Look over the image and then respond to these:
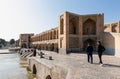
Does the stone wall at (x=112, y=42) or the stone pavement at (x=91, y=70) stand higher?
the stone wall at (x=112, y=42)

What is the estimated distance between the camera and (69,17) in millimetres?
23344

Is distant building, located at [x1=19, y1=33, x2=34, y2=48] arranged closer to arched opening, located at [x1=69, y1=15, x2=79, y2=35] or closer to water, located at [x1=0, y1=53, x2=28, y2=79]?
water, located at [x1=0, y1=53, x2=28, y2=79]

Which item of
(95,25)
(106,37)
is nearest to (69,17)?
(95,25)

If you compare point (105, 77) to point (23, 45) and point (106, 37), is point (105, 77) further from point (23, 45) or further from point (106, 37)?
point (23, 45)

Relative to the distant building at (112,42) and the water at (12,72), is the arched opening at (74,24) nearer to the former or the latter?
the distant building at (112,42)

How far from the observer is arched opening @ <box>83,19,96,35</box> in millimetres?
25000

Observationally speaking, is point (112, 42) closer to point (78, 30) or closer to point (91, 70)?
point (78, 30)

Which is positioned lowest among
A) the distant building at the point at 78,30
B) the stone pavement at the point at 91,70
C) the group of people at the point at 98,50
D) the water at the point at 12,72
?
the water at the point at 12,72

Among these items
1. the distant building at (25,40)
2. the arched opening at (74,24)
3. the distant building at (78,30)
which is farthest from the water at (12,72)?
the distant building at (25,40)

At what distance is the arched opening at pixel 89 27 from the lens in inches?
984

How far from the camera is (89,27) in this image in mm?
25203

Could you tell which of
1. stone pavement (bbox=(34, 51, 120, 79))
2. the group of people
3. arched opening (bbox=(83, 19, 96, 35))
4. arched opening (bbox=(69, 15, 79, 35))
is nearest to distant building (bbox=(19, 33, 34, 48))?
arched opening (bbox=(69, 15, 79, 35))

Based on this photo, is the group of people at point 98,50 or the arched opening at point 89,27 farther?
the arched opening at point 89,27

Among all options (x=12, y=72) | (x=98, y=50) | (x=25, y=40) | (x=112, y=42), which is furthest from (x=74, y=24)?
(x=25, y=40)
